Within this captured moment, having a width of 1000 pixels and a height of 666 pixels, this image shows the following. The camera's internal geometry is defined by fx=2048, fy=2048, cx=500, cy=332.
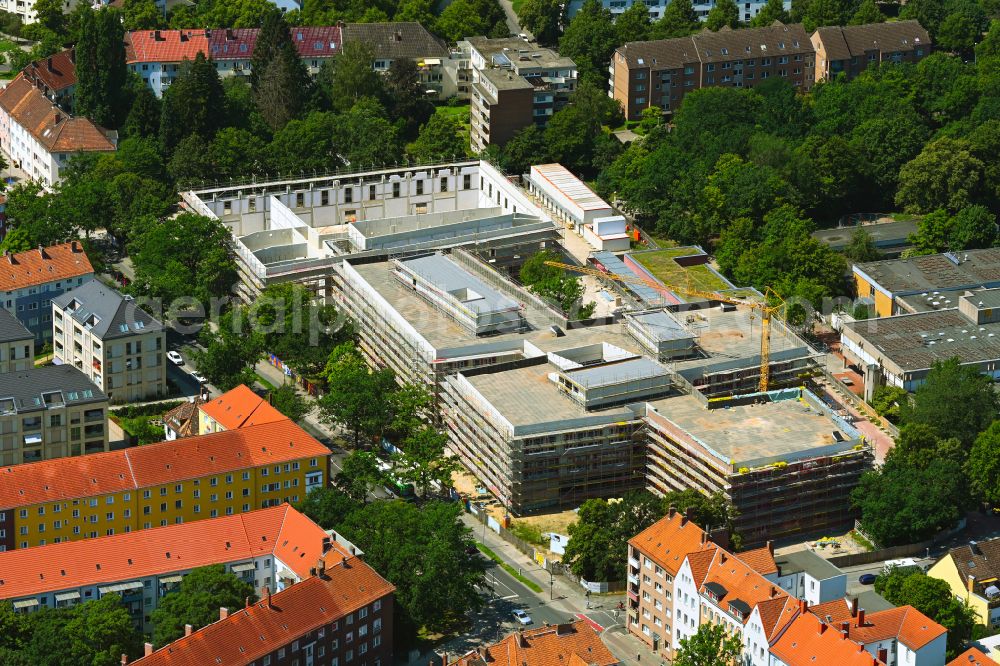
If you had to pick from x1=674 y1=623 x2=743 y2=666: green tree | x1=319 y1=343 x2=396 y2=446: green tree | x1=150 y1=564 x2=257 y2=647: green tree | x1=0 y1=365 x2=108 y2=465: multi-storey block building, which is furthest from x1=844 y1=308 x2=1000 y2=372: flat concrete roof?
x1=0 y1=365 x2=108 y2=465: multi-storey block building

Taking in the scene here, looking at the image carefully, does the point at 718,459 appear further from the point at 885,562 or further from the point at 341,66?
the point at 341,66

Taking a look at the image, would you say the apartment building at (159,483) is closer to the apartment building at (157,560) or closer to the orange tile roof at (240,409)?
the orange tile roof at (240,409)

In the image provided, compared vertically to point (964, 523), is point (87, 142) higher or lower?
higher

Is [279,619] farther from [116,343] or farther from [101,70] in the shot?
[101,70]

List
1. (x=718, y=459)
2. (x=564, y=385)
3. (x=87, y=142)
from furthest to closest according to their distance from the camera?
1. (x=87, y=142)
2. (x=564, y=385)
3. (x=718, y=459)

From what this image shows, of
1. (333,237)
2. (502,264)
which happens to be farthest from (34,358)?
(502,264)

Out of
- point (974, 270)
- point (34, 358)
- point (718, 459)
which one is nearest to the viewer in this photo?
point (718, 459)

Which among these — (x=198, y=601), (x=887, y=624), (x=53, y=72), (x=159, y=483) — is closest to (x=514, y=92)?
(x=53, y=72)

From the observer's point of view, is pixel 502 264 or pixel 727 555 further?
pixel 502 264

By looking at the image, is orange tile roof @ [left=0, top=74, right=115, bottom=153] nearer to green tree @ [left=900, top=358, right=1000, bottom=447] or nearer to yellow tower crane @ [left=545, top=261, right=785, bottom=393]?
yellow tower crane @ [left=545, top=261, right=785, bottom=393]
